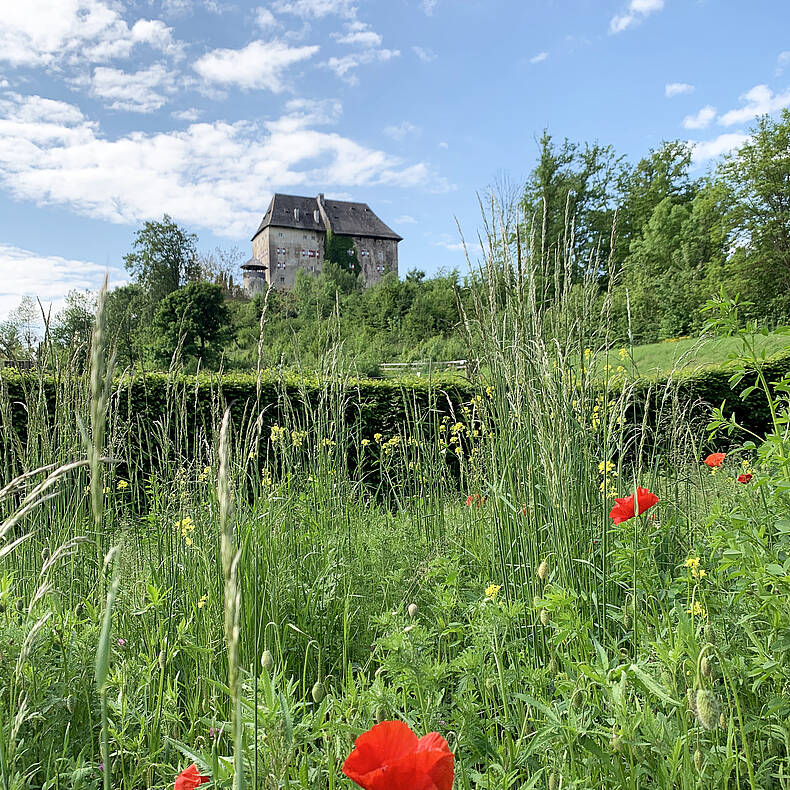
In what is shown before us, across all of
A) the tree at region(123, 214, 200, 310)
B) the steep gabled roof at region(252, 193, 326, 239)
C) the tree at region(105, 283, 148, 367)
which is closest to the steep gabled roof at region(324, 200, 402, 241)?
the steep gabled roof at region(252, 193, 326, 239)

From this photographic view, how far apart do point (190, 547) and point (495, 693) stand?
1.19 meters

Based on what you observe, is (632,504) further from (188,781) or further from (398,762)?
(188,781)

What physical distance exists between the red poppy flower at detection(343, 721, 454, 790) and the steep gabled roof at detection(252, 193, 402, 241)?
174 ft

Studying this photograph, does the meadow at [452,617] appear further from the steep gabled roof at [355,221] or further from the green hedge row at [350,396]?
the steep gabled roof at [355,221]

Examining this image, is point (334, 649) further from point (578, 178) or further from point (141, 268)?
point (141, 268)

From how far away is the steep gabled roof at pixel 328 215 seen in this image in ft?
170

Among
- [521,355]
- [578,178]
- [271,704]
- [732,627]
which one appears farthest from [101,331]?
[578,178]

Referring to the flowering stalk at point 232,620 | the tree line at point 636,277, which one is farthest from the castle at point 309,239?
the flowering stalk at point 232,620

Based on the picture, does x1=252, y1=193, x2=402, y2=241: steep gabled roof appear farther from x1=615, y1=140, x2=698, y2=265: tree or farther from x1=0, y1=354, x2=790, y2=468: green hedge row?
x1=0, y1=354, x2=790, y2=468: green hedge row

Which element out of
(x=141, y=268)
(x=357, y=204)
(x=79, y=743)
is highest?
(x=357, y=204)

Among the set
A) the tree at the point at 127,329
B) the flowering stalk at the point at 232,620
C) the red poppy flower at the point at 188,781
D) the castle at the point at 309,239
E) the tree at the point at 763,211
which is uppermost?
the castle at the point at 309,239

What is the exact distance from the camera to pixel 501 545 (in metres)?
1.88

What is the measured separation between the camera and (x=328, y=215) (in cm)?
5359

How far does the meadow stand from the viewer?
3.57ft
